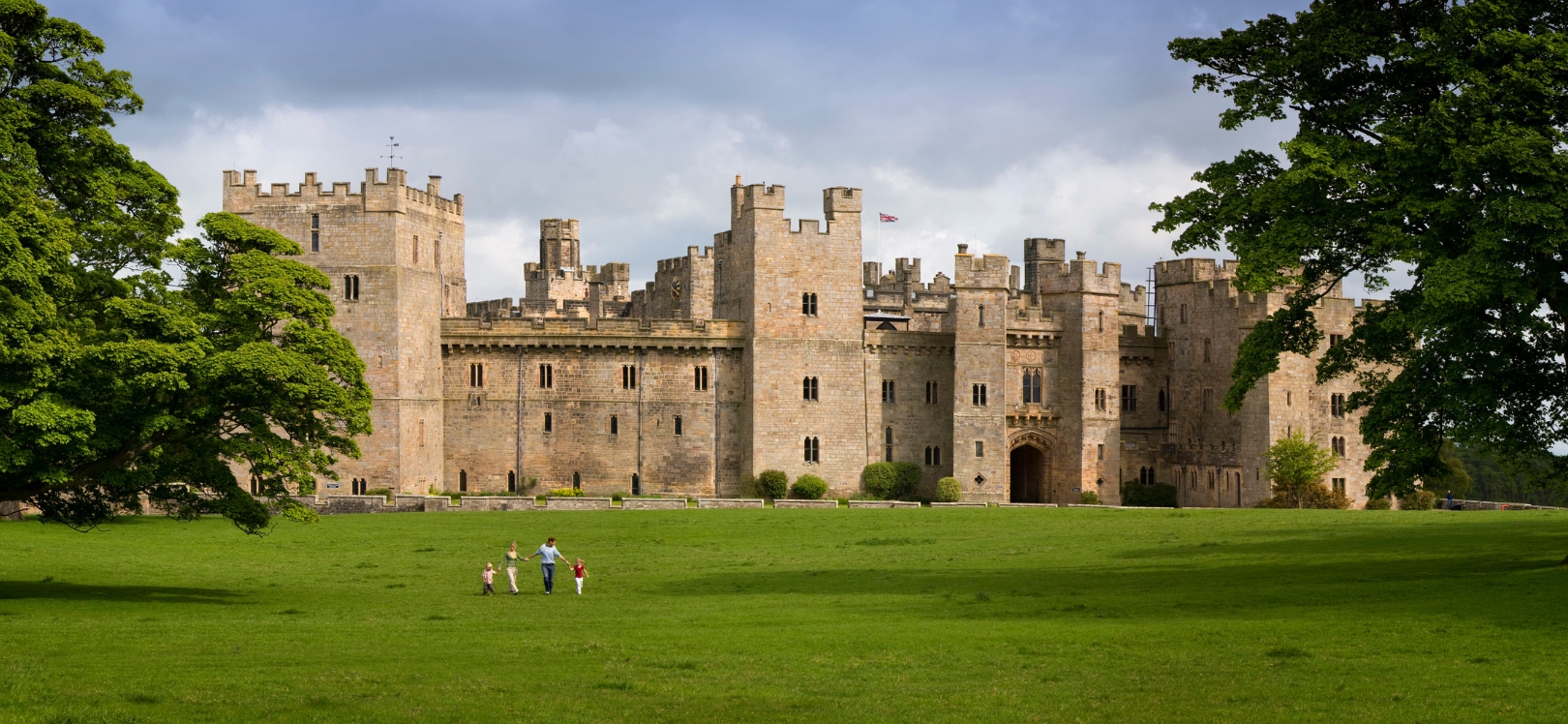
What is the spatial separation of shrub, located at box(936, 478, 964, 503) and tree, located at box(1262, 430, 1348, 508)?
13.0 m

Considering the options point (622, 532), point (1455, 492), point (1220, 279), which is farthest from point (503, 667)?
point (1455, 492)

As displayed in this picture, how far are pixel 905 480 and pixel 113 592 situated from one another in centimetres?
4507

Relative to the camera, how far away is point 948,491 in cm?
7675

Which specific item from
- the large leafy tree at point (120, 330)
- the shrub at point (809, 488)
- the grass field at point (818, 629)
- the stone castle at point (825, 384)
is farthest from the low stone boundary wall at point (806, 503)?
the large leafy tree at point (120, 330)

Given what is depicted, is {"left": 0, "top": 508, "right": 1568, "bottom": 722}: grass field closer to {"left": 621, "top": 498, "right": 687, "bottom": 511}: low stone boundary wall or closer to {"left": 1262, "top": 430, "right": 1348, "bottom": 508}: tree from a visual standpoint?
{"left": 621, "top": 498, "right": 687, "bottom": 511}: low stone boundary wall

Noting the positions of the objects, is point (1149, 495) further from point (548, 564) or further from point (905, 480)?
point (548, 564)

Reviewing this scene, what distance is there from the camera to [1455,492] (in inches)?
3578

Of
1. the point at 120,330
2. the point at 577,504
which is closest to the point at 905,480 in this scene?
the point at 577,504

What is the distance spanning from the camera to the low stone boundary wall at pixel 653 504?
67.1 m

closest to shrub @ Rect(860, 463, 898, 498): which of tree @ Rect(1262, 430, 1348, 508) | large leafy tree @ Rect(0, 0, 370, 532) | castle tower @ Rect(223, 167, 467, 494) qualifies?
tree @ Rect(1262, 430, 1348, 508)

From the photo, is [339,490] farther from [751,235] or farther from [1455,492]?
[1455,492]

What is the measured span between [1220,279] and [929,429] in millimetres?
14821

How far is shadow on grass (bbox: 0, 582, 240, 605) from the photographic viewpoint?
37.2 metres

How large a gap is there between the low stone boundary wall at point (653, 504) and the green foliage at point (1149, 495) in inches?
855
